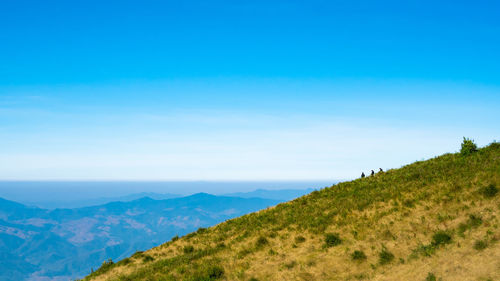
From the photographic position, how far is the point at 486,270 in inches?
543

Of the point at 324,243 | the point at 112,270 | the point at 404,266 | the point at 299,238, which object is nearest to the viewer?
the point at 404,266

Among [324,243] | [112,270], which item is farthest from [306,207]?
[112,270]

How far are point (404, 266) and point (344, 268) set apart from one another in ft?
10.2

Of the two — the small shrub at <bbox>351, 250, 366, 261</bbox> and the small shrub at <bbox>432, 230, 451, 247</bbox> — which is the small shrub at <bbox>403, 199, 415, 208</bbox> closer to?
the small shrub at <bbox>432, 230, 451, 247</bbox>

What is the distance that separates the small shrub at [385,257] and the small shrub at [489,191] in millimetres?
8389

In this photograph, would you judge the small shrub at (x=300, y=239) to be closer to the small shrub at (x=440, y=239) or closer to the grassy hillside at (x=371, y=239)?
the grassy hillside at (x=371, y=239)

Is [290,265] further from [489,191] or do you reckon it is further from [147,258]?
[147,258]

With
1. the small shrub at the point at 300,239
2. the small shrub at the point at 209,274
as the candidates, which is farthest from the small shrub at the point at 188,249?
the small shrub at the point at 300,239

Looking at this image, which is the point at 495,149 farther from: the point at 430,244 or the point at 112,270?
the point at 112,270

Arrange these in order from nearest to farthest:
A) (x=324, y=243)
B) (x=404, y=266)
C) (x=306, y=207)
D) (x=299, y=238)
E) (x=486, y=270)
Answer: (x=486, y=270) < (x=404, y=266) < (x=324, y=243) < (x=299, y=238) < (x=306, y=207)

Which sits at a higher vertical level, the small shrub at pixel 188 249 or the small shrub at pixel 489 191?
the small shrub at pixel 489 191

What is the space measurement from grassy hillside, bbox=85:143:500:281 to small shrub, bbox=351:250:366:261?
0.17 feet

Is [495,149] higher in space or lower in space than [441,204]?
higher

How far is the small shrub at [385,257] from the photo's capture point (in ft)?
57.2
